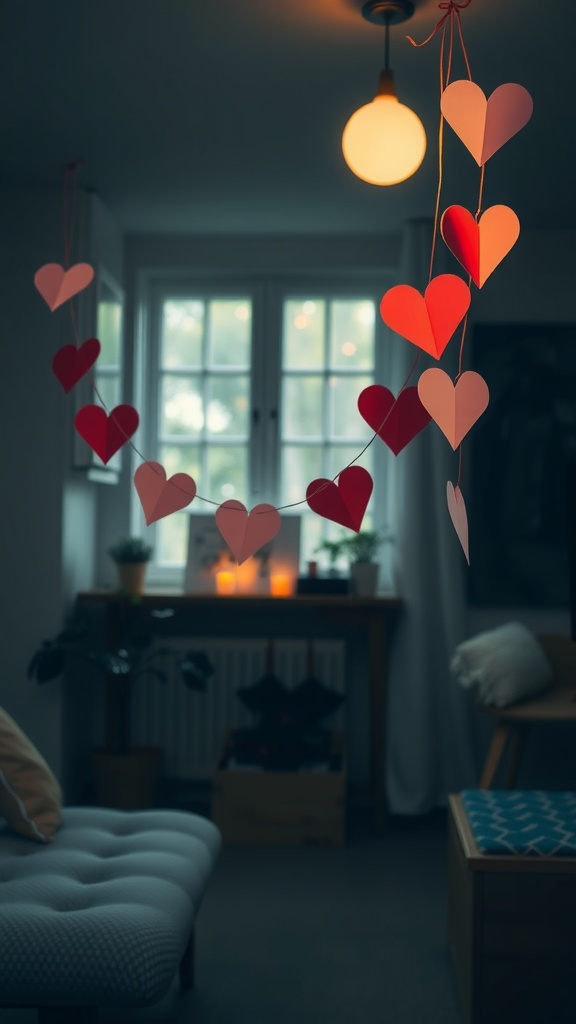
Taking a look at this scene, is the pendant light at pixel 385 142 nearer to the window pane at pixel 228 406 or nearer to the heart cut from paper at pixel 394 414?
the heart cut from paper at pixel 394 414

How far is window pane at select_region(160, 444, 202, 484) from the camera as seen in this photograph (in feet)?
13.6

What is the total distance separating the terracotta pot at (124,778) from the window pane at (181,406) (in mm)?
1404

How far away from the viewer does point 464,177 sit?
3.25m

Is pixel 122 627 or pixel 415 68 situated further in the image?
pixel 122 627

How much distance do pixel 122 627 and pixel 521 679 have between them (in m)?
1.52

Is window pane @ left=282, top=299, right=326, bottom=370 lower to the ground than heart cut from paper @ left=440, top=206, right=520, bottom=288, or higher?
higher

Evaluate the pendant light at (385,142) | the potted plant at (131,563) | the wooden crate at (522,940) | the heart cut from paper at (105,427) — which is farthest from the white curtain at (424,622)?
the heart cut from paper at (105,427)

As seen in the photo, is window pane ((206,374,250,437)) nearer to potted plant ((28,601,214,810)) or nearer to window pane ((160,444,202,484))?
window pane ((160,444,202,484))

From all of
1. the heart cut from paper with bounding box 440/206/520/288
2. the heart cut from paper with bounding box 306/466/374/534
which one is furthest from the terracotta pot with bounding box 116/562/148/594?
the heart cut from paper with bounding box 440/206/520/288

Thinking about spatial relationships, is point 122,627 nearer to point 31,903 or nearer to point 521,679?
point 521,679

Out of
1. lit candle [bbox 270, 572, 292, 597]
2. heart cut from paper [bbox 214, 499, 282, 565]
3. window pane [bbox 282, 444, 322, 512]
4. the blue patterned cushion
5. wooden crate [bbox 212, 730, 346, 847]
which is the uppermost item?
window pane [bbox 282, 444, 322, 512]

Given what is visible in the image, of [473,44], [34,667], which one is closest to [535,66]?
[473,44]

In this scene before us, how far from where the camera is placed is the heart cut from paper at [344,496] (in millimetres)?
1510

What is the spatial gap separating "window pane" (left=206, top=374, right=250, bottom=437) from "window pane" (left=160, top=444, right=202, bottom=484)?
12 cm
